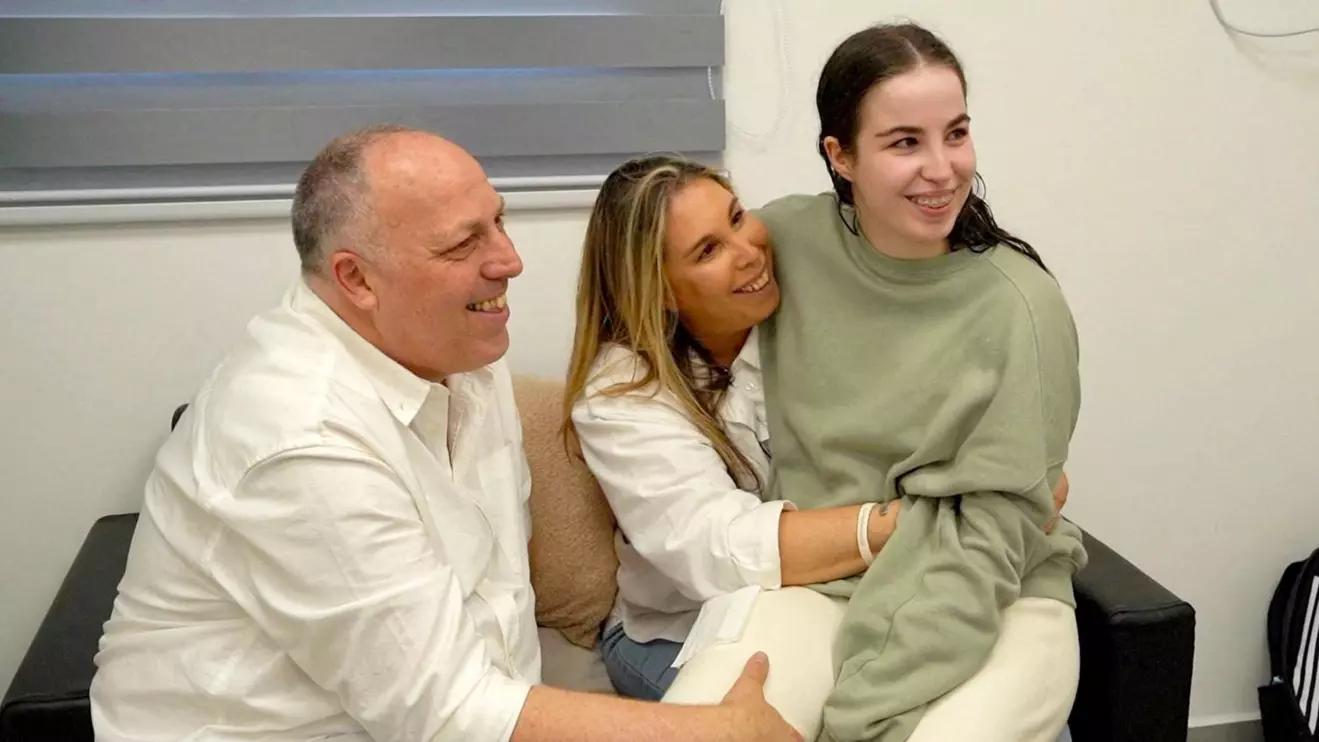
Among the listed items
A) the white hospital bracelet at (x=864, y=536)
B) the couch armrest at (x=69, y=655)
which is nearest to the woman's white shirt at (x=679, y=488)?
the white hospital bracelet at (x=864, y=536)

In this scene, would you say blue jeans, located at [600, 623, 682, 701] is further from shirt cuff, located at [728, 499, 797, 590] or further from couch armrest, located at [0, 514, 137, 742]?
couch armrest, located at [0, 514, 137, 742]

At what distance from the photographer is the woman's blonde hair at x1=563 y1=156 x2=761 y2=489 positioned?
5.01ft

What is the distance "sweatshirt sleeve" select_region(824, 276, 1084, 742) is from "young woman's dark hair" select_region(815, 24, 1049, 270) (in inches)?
5.5

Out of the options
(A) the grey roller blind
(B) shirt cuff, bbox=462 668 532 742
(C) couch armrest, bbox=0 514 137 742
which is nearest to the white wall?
(A) the grey roller blind

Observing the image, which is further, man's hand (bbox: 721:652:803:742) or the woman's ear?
the woman's ear

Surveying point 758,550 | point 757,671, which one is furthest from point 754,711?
point 758,550

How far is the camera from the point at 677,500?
1494 mm

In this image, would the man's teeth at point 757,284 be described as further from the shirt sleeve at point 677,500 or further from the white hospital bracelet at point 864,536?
the white hospital bracelet at point 864,536

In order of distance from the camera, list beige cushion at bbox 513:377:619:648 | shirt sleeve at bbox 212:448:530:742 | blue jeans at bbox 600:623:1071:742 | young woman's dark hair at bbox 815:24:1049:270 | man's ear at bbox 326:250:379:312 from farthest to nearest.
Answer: beige cushion at bbox 513:377:619:648
blue jeans at bbox 600:623:1071:742
young woman's dark hair at bbox 815:24:1049:270
man's ear at bbox 326:250:379:312
shirt sleeve at bbox 212:448:530:742

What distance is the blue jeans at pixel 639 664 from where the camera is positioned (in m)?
1.58

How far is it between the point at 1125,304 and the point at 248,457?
5.33 feet

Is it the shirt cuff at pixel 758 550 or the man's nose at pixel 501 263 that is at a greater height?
the man's nose at pixel 501 263

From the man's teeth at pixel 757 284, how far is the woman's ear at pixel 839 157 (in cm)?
19

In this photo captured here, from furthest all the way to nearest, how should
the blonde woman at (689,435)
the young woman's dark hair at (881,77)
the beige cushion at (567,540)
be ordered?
1. the beige cushion at (567,540)
2. the blonde woman at (689,435)
3. the young woman's dark hair at (881,77)
